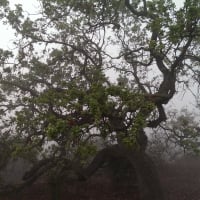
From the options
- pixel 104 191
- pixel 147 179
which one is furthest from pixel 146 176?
pixel 104 191

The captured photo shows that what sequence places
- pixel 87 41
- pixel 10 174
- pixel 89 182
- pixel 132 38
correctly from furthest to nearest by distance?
pixel 10 174, pixel 89 182, pixel 132 38, pixel 87 41

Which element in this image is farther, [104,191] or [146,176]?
[104,191]

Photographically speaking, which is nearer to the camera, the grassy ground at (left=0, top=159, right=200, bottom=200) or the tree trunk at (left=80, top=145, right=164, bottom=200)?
the tree trunk at (left=80, top=145, right=164, bottom=200)

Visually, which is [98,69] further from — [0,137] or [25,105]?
[0,137]

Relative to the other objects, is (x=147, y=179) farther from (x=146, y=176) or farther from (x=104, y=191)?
(x=104, y=191)

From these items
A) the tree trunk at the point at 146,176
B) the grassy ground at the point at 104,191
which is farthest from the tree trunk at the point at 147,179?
the grassy ground at the point at 104,191

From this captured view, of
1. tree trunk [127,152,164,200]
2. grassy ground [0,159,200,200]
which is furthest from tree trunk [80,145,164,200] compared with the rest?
grassy ground [0,159,200,200]

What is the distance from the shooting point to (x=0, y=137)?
1580cm

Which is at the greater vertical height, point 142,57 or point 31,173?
point 142,57

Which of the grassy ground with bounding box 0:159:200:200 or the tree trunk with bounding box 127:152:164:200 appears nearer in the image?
the tree trunk with bounding box 127:152:164:200

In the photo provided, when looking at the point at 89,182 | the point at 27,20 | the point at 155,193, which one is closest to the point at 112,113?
the point at 155,193

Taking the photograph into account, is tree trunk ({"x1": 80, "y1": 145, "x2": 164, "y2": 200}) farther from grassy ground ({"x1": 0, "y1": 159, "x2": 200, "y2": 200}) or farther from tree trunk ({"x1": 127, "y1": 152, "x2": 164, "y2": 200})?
grassy ground ({"x1": 0, "y1": 159, "x2": 200, "y2": 200})

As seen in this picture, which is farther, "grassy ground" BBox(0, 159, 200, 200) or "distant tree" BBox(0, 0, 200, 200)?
"grassy ground" BBox(0, 159, 200, 200)

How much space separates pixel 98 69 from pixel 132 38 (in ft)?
14.6
